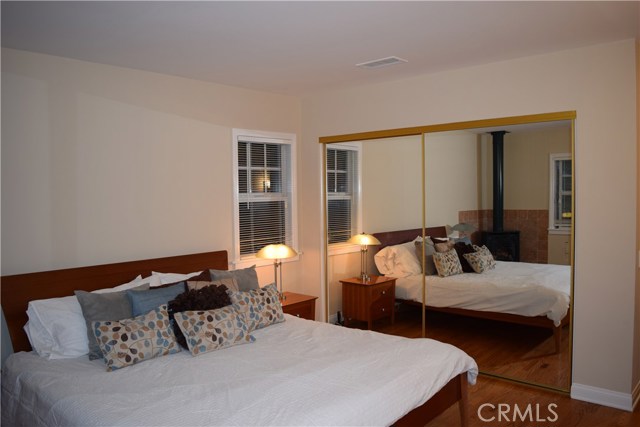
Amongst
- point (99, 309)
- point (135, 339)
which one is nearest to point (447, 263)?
point (135, 339)

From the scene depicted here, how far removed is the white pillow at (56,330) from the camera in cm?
309

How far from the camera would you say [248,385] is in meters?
2.59

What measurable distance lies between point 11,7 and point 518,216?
363 cm

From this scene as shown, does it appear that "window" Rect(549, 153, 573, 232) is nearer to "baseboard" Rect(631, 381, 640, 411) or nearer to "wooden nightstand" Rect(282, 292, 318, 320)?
"baseboard" Rect(631, 381, 640, 411)

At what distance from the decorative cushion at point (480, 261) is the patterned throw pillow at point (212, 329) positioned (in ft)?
6.58

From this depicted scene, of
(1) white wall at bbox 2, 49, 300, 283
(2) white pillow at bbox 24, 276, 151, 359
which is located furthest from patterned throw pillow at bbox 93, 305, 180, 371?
(1) white wall at bbox 2, 49, 300, 283

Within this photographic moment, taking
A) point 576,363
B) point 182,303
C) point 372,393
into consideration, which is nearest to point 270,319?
point 182,303

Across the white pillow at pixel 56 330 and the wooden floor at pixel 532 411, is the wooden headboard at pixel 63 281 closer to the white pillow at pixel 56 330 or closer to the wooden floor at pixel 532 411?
the white pillow at pixel 56 330

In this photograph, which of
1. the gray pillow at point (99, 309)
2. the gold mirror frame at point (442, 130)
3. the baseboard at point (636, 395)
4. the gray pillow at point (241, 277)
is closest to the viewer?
the gray pillow at point (99, 309)

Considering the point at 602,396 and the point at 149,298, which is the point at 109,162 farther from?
the point at 602,396

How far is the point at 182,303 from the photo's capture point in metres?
3.30

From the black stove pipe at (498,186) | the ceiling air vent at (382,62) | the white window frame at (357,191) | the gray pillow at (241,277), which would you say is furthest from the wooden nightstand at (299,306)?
the ceiling air vent at (382,62)

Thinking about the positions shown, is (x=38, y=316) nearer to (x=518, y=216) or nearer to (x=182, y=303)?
(x=182, y=303)

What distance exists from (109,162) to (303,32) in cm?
179
